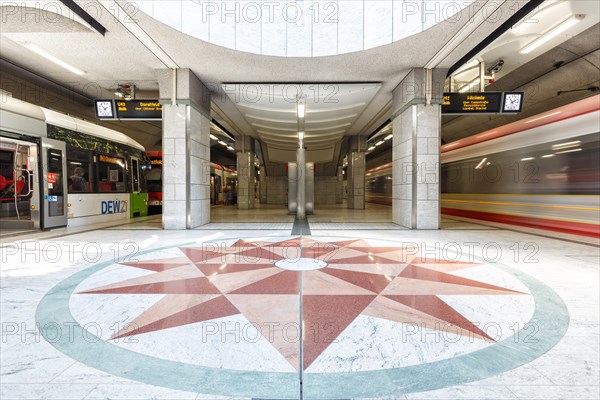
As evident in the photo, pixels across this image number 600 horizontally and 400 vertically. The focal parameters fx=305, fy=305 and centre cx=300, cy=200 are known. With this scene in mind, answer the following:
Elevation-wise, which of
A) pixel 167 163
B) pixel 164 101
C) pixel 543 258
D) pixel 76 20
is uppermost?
pixel 76 20

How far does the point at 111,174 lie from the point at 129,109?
274cm

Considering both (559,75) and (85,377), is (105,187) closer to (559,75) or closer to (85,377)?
(85,377)

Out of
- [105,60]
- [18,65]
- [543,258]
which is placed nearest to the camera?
[543,258]

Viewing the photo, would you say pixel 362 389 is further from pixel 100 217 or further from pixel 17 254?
pixel 100 217

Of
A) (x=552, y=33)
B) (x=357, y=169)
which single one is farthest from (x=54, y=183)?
(x=357, y=169)

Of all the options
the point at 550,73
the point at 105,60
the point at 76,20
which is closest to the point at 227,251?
the point at 76,20

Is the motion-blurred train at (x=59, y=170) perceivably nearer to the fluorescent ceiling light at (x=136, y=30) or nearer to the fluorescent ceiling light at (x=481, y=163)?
the fluorescent ceiling light at (x=136, y=30)

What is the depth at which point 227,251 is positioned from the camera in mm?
5641

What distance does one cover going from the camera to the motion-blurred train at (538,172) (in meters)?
7.00

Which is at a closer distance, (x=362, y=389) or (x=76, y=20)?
(x=362, y=389)

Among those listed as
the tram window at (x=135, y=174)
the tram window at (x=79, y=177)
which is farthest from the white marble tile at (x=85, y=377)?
the tram window at (x=135, y=174)

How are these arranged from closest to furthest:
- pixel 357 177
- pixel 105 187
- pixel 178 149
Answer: pixel 178 149
pixel 105 187
pixel 357 177

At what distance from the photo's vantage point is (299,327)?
8.00ft

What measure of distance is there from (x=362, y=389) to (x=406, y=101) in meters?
9.30
